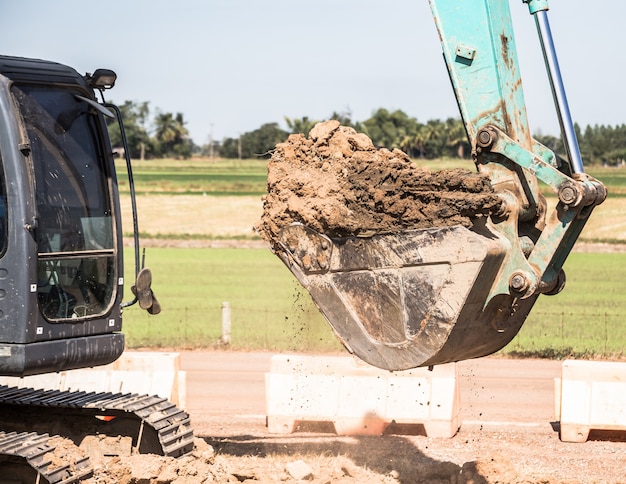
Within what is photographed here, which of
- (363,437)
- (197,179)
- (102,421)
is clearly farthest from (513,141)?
(197,179)

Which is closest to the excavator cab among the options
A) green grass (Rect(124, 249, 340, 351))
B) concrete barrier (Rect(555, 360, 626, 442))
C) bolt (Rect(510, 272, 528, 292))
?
green grass (Rect(124, 249, 340, 351))

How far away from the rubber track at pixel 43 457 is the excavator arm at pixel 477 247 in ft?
6.39

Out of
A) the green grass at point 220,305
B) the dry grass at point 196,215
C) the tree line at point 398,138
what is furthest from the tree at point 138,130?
the green grass at point 220,305

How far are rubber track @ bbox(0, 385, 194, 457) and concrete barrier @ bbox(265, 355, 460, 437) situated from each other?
10.2ft

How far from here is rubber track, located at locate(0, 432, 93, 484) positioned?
644 centimetres

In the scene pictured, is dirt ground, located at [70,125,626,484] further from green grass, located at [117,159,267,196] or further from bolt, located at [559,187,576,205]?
green grass, located at [117,159,267,196]

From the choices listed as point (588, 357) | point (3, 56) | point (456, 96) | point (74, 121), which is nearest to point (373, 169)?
point (456, 96)

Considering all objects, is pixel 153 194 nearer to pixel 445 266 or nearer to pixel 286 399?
pixel 286 399

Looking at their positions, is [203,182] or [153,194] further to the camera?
[203,182]

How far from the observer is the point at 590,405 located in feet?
35.4

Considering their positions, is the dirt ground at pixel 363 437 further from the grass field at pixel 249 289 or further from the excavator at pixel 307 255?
the grass field at pixel 249 289

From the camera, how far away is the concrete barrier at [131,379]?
11.1m

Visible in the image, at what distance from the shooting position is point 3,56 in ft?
23.7

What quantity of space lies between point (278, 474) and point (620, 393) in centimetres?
438
